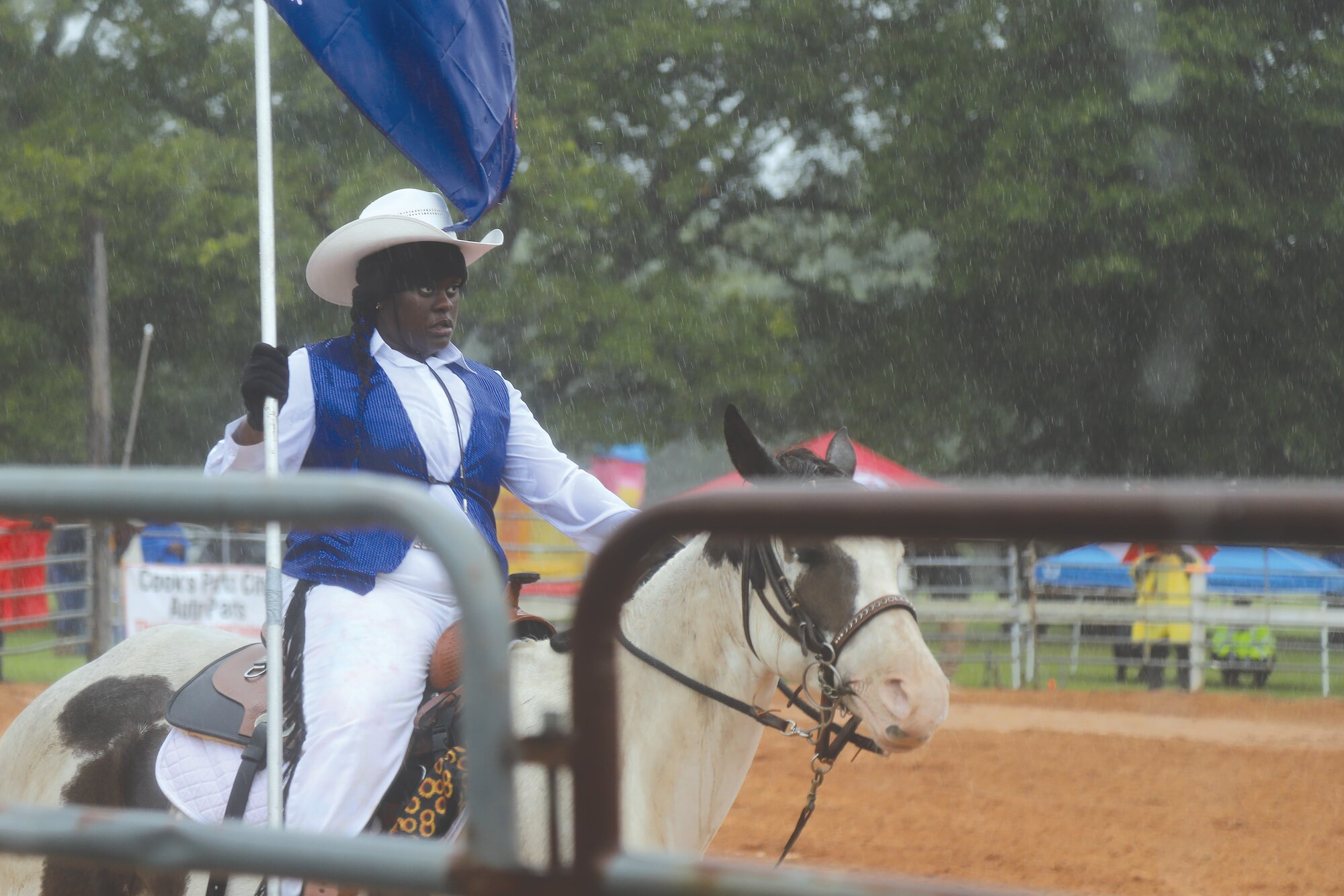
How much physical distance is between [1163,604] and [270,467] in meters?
11.8

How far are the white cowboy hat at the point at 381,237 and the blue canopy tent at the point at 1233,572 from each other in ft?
32.8

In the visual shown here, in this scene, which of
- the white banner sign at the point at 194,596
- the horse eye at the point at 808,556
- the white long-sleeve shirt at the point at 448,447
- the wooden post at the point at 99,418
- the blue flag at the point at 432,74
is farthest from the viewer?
the wooden post at the point at 99,418

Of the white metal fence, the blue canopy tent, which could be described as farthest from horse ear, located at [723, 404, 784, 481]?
the blue canopy tent

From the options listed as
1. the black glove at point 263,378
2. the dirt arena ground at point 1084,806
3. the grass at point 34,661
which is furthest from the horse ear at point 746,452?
the grass at point 34,661

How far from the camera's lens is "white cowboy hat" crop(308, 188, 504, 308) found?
3396mm

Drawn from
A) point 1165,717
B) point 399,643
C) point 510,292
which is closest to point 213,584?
point 510,292

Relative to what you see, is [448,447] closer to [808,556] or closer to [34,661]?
[808,556]

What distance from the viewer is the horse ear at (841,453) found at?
11.1 feet

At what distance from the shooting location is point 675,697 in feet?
9.82

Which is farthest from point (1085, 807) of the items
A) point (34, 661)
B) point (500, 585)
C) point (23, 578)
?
point (34, 661)

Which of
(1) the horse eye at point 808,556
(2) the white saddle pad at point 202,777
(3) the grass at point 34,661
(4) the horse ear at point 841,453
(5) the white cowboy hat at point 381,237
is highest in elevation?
(5) the white cowboy hat at point 381,237

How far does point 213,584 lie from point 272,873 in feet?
37.5

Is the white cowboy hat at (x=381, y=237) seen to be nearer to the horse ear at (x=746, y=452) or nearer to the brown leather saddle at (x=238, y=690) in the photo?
the horse ear at (x=746, y=452)

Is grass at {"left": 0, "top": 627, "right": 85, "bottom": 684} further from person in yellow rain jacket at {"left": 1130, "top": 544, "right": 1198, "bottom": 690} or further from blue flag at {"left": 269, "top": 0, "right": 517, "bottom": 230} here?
person in yellow rain jacket at {"left": 1130, "top": 544, "right": 1198, "bottom": 690}
